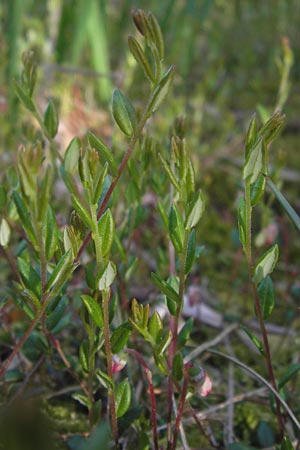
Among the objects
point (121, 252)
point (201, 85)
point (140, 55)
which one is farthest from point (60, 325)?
point (201, 85)

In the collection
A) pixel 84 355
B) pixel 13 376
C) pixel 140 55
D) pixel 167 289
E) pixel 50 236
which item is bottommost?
pixel 13 376

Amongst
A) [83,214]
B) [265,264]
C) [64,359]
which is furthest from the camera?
[64,359]

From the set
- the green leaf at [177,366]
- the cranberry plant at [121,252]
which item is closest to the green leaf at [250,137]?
the cranberry plant at [121,252]

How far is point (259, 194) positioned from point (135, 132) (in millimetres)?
211

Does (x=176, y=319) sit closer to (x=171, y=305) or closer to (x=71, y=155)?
(x=171, y=305)

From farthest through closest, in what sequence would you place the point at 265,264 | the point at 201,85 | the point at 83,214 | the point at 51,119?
the point at 201,85, the point at 51,119, the point at 265,264, the point at 83,214

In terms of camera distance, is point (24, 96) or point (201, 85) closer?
point (24, 96)

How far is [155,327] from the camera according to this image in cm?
87

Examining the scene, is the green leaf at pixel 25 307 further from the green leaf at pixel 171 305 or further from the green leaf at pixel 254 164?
the green leaf at pixel 254 164

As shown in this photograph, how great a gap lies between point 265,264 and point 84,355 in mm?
321

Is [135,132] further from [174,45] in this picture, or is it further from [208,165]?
[174,45]

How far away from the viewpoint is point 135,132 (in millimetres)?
884

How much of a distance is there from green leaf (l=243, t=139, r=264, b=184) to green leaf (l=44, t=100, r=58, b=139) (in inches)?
17.8

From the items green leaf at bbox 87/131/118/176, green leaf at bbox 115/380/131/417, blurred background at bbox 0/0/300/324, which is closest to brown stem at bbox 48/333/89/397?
green leaf at bbox 115/380/131/417
